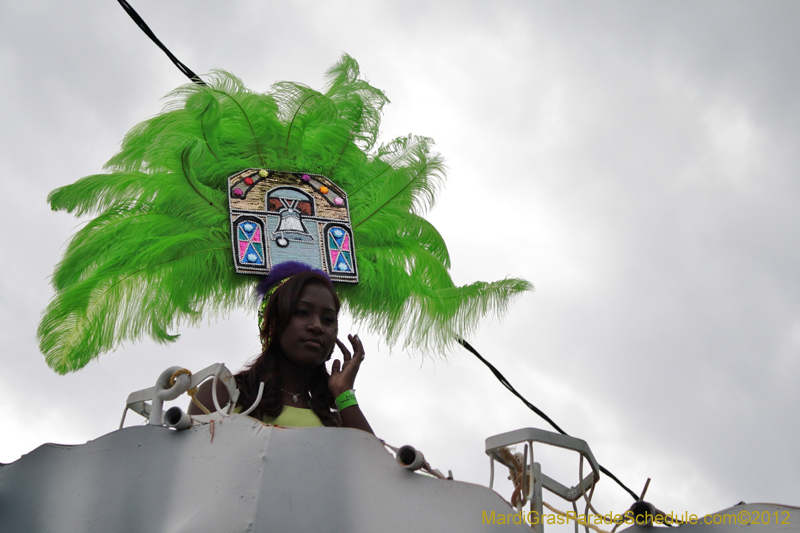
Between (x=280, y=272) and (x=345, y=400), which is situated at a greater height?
(x=280, y=272)

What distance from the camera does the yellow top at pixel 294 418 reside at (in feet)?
13.6

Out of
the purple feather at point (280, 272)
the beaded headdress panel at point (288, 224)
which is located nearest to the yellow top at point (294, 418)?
the purple feather at point (280, 272)

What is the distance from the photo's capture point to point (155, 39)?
5457 mm

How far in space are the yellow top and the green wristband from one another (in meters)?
0.14

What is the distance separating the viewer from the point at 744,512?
2887 millimetres

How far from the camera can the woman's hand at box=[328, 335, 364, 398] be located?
4312 millimetres

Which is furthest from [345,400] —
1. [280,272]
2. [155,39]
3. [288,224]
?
[155,39]

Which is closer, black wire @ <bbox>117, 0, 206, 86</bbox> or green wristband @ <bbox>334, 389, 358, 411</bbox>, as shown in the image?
green wristband @ <bbox>334, 389, 358, 411</bbox>

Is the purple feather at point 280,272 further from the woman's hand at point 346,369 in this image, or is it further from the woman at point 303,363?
the woman's hand at point 346,369

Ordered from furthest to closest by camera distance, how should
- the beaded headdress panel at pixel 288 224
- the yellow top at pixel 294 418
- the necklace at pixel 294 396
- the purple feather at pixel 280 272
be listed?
1. the beaded headdress panel at pixel 288 224
2. the purple feather at pixel 280 272
3. the necklace at pixel 294 396
4. the yellow top at pixel 294 418

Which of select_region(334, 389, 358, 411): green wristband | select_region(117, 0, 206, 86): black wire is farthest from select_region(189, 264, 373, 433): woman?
select_region(117, 0, 206, 86): black wire

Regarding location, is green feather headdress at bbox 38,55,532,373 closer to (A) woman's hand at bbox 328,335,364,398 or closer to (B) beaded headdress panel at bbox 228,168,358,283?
(B) beaded headdress panel at bbox 228,168,358,283

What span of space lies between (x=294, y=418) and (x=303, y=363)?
0.31 m

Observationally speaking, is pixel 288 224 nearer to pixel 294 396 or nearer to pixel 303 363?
pixel 303 363
